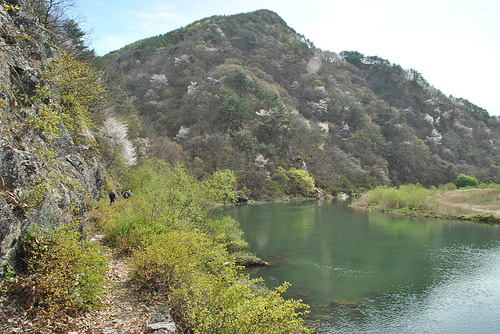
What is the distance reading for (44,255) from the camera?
623cm

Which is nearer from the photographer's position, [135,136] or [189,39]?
[135,136]

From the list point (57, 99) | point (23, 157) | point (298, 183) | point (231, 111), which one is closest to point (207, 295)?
point (23, 157)

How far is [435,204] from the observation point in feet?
135

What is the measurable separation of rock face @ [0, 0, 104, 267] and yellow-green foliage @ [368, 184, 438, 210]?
42.4 metres

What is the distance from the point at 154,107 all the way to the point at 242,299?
3013 inches

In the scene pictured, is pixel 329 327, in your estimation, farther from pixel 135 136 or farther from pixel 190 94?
pixel 190 94

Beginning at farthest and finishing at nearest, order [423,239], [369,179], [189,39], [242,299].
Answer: [189,39] < [369,179] < [423,239] < [242,299]

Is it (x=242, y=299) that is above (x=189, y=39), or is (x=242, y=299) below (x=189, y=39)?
below

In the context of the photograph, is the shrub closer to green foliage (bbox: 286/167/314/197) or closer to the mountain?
the mountain

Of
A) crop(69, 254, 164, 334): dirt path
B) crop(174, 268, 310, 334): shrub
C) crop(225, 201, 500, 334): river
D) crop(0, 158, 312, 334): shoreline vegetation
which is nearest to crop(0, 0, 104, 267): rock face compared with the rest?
crop(0, 158, 312, 334): shoreline vegetation

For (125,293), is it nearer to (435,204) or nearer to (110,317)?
(110,317)

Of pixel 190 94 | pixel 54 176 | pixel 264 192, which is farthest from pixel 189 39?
pixel 54 176

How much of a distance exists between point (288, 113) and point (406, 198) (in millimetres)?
40084

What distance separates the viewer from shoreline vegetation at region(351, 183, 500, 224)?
3741 cm
